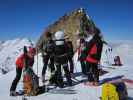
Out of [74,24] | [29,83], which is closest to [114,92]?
[29,83]

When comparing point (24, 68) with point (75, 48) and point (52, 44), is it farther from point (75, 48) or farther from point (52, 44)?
point (75, 48)

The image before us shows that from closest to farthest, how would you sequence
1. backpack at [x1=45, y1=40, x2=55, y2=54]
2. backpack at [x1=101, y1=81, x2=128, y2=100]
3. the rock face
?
backpack at [x1=101, y1=81, x2=128, y2=100]
backpack at [x1=45, y1=40, x2=55, y2=54]
the rock face

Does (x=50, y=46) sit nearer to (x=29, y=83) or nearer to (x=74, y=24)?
(x=29, y=83)

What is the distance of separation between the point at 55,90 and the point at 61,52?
1.54 meters

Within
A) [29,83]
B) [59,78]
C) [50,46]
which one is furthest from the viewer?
[50,46]

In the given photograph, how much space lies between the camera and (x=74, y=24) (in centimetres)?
2698

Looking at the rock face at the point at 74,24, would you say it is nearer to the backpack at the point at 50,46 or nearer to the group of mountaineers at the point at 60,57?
the backpack at the point at 50,46

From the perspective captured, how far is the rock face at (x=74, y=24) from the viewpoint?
87.2 ft

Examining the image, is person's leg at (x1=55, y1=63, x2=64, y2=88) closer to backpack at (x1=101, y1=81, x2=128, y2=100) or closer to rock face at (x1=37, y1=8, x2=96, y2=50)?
backpack at (x1=101, y1=81, x2=128, y2=100)

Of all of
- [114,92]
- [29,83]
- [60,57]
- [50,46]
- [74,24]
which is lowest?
[114,92]

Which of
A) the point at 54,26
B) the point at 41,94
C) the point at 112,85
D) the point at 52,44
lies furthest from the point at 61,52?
the point at 54,26

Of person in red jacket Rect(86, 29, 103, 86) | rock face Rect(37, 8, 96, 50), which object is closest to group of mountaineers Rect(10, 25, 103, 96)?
person in red jacket Rect(86, 29, 103, 86)

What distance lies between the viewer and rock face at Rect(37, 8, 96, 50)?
87.2 feet

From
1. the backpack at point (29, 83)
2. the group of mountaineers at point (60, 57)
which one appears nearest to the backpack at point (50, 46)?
the group of mountaineers at point (60, 57)
